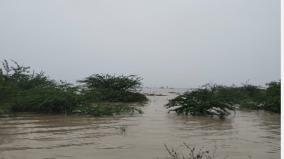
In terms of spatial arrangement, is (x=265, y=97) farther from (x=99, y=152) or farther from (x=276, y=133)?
(x=99, y=152)

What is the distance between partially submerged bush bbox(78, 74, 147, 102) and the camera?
23875mm

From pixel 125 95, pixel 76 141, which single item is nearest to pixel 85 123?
pixel 76 141

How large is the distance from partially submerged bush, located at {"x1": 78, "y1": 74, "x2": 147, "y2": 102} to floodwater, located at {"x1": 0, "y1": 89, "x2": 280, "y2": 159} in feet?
38.1

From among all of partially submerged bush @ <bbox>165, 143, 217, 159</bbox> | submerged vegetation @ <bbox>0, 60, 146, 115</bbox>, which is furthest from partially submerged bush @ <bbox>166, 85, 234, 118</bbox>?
partially submerged bush @ <bbox>165, 143, 217, 159</bbox>

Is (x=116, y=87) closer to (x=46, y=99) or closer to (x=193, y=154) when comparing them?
(x=46, y=99)

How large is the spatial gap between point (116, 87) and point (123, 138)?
56.5 feet

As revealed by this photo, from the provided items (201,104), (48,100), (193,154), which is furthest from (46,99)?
(193,154)

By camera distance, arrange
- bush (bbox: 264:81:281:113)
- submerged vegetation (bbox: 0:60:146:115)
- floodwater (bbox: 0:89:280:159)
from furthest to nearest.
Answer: bush (bbox: 264:81:281:113)
submerged vegetation (bbox: 0:60:146:115)
floodwater (bbox: 0:89:280:159)

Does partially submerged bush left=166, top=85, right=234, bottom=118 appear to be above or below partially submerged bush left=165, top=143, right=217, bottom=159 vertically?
above

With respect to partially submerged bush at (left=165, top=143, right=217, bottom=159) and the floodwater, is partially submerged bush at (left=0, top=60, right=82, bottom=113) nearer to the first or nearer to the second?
the floodwater

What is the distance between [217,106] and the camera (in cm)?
1402

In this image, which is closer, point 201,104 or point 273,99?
point 201,104

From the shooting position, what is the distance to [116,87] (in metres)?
25.5

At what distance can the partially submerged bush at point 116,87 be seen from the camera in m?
23.9
